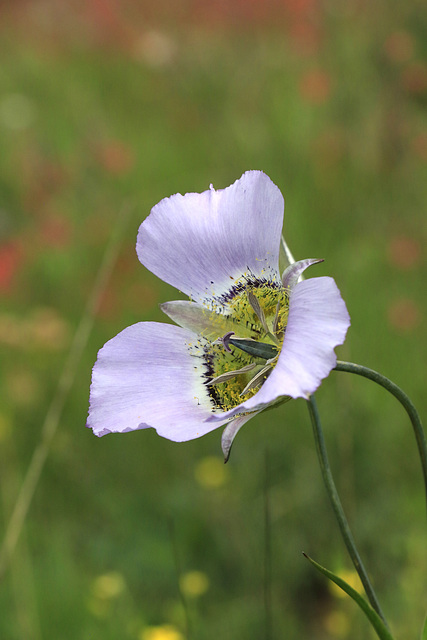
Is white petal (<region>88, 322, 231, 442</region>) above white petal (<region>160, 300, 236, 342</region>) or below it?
below

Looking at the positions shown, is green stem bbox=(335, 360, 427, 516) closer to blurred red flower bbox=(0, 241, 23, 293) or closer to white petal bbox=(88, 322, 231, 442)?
white petal bbox=(88, 322, 231, 442)

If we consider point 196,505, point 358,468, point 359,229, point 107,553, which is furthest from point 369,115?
point 107,553

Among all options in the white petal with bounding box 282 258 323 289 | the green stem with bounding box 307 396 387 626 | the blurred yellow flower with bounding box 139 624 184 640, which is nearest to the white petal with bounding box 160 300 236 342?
the white petal with bounding box 282 258 323 289

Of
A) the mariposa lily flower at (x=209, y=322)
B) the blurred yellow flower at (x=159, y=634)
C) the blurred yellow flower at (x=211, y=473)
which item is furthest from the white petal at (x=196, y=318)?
the blurred yellow flower at (x=211, y=473)

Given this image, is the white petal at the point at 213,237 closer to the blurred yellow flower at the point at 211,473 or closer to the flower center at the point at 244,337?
the flower center at the point at 244,337

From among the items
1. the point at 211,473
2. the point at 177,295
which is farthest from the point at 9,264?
the point at 211,473

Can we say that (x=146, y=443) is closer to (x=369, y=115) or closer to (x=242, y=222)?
(x=242, y=222)

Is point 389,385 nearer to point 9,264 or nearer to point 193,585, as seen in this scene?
point 193,585

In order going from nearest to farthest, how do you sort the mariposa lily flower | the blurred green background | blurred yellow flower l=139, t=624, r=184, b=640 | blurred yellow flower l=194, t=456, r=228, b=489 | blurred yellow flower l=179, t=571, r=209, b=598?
the mariposa lily flower
blurred yellow flower l=139, t=624, r=184, b=640
blurred yellow flower l=179, t=571, r=209, b=598
the blurred green background
blurred yellow flower l=194, t=456, r=228, b=489
